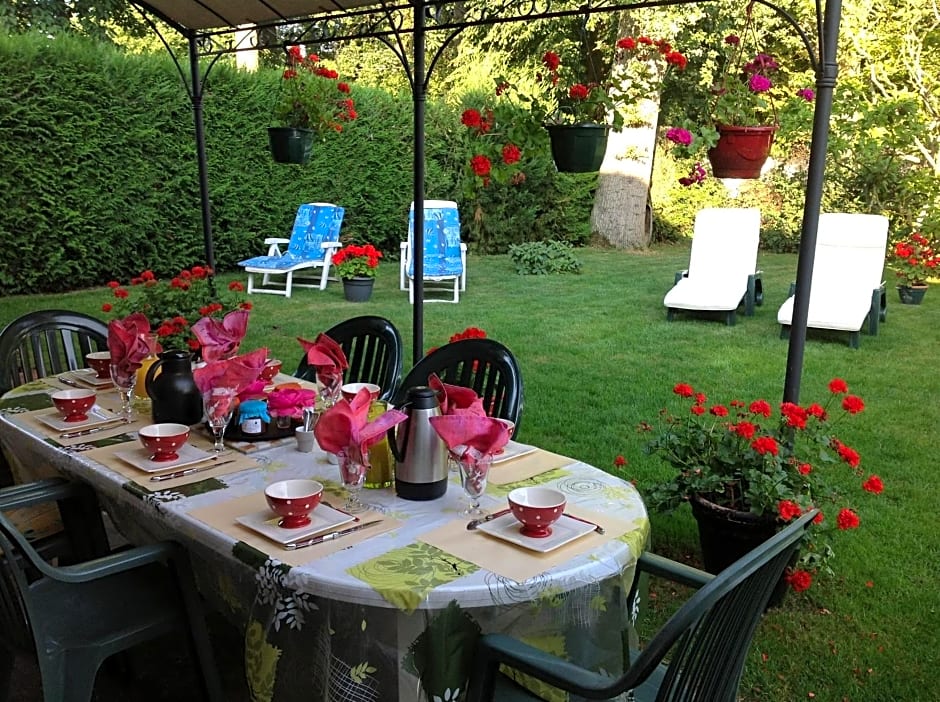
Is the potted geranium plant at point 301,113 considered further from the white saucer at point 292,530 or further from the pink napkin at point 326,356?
the white saucer at point 292,530

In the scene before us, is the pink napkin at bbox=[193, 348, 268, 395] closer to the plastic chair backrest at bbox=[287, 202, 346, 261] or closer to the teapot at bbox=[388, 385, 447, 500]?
the teapot at bbox=[388, 385, 447, 500]

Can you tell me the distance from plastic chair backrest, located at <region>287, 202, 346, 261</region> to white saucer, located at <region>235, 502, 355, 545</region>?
6494 mm

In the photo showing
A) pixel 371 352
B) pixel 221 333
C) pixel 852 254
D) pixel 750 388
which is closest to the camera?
pixel 221 333

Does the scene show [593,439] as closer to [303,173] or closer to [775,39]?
[303,173]

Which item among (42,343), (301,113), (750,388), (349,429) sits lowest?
(750,388)

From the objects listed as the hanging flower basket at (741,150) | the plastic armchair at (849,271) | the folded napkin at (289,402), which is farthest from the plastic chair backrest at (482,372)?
the plastic armchair at (849,271)

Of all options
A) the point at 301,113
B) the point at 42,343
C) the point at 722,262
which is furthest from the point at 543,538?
the point at 722,262

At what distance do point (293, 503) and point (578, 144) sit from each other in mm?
A: 2142

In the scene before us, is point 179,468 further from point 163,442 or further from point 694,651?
point 694,651

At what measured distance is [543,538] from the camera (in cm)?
154

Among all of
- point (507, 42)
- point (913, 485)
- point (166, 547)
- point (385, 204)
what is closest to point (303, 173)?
point (385, 204)

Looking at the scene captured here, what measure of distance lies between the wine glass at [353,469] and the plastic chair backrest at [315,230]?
648cm

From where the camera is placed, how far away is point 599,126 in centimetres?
320

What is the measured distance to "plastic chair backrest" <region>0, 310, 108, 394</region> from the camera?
2.94 metres
